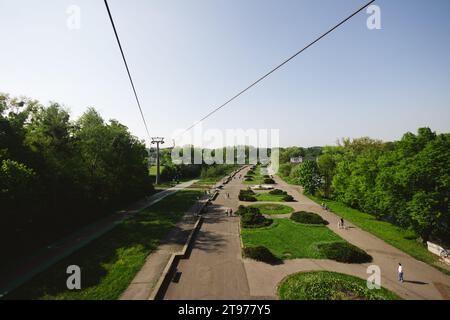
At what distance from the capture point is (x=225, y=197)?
160 ft

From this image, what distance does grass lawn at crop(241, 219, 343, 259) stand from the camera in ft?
67.8

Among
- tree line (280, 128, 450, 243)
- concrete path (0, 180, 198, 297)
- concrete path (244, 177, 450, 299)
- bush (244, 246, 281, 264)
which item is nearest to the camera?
concrete path (0, 180, 198, 297)

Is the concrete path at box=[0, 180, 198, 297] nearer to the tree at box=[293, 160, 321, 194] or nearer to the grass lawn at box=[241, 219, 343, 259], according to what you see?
the grass lawn at box=[241, 219, 343, 259]

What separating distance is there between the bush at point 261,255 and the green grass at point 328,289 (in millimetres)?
2559

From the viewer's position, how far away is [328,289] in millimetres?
14266

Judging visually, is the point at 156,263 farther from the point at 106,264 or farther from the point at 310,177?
the point at 310,177

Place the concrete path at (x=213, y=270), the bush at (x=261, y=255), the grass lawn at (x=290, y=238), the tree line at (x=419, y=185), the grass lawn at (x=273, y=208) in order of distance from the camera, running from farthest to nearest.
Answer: the grass lawn at (x=273, y=208)
the tree line at (x=419, y=185)
the grass lawn at (x=290, y=238)
the bush at (x=261, y=255)
the concrete path at (x=213, y=270)

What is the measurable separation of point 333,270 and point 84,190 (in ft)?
83.0

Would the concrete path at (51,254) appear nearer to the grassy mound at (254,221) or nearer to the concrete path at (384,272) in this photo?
the concrete path at (384,272)

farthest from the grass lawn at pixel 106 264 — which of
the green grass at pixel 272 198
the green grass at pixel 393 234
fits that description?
the green grass at pixel 272 198

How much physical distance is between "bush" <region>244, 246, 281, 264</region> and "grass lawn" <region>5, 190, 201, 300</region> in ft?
25.5

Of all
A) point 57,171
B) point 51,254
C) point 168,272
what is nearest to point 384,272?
point 168,272

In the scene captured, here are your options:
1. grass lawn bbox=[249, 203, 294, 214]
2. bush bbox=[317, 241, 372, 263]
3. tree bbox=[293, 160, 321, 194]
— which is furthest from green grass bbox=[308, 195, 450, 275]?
tree bbox=[293, 160, 321, 194]

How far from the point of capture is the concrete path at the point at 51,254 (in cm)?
1457
